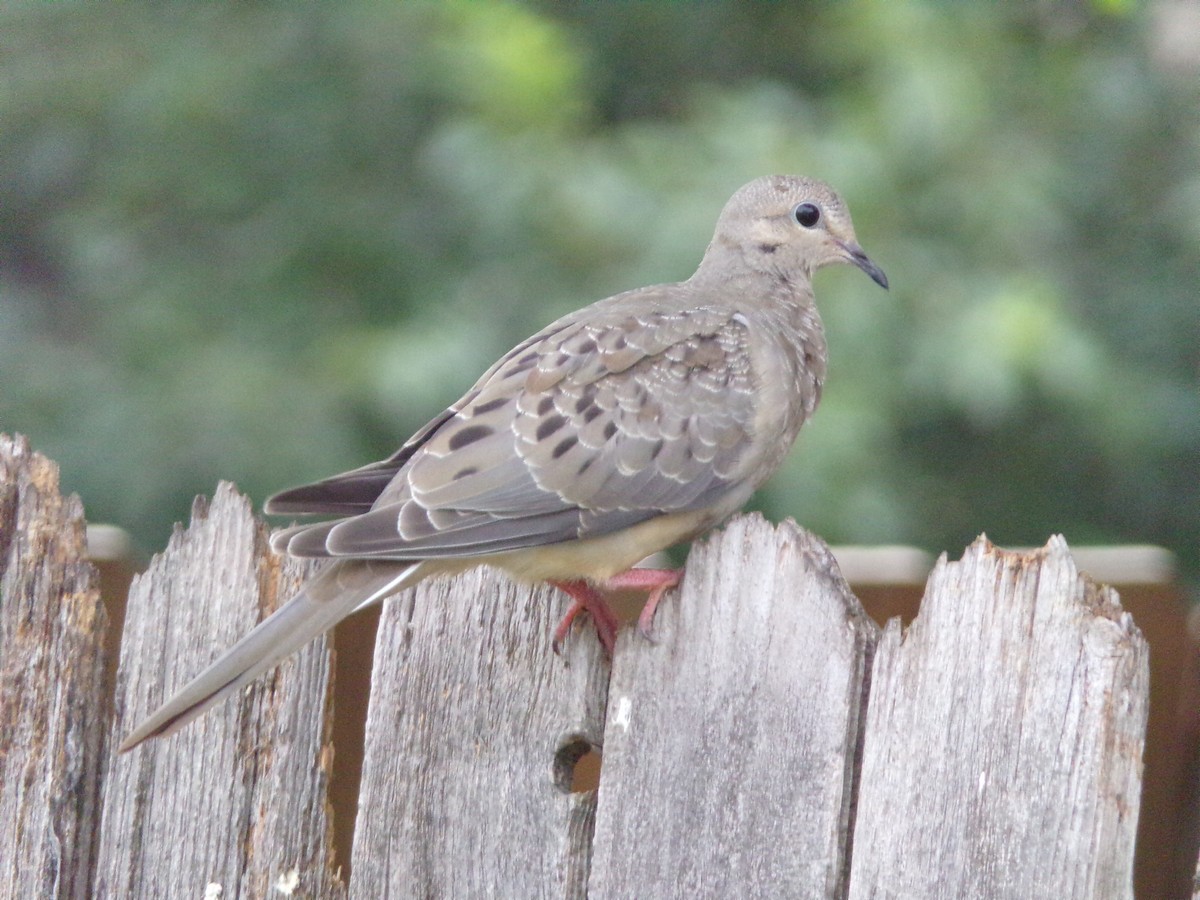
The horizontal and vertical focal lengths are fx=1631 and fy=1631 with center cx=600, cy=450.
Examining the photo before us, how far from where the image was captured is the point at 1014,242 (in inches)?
209

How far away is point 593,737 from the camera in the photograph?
2287mm

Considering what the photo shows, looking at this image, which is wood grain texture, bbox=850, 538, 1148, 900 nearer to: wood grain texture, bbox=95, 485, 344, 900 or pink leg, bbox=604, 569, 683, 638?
pink leg, bbox=604, 569, 683, 638

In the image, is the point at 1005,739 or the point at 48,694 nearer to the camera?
the point at 1005,739

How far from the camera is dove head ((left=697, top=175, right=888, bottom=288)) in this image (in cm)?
373

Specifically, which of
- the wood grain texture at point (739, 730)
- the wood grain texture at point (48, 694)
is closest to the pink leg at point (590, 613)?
the wood grain texture at point (739, 730)

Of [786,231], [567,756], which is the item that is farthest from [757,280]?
[567,756]

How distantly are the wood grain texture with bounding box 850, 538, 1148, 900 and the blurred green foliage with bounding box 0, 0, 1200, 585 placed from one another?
2727 millimetres

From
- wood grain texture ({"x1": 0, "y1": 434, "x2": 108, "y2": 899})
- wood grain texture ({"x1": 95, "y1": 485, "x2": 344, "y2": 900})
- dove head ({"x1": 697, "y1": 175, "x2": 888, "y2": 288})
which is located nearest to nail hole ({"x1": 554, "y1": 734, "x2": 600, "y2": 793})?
wood grain texture ({"x1": 95, "y1": 485, "x2": 344, "y2": 900})

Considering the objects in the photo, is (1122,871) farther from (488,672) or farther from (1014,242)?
(1014,242)

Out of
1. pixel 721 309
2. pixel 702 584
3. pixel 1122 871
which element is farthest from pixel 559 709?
pixel 721 309

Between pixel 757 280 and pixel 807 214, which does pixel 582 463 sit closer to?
pixel 757 280

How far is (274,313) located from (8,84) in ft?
A: 4.42

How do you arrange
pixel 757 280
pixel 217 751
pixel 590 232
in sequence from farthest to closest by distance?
pixel 590 232
pixel 757 280
pixel 217 751

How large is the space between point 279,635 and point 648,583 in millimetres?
588
